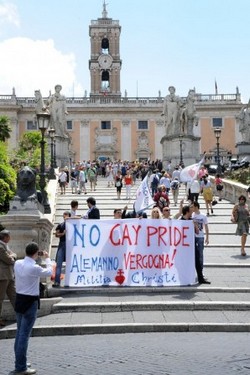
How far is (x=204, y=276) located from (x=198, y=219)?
118 centimetres

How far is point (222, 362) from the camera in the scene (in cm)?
754

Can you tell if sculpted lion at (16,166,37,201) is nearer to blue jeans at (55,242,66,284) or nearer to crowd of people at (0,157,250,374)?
crowd of people at (0,157,250,374)

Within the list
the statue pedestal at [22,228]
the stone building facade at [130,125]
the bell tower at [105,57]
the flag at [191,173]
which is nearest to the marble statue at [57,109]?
the flag at [191,173]

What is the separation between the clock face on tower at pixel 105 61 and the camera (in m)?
77.9

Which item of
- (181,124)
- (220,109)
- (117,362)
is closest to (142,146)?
(220,109)

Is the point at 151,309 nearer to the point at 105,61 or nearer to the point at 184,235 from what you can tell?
the point at 184,235

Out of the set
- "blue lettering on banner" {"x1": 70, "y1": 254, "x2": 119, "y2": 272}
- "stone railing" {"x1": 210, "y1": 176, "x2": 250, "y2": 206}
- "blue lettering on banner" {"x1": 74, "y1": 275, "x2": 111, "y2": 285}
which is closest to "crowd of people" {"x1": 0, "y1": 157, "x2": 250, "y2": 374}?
"blue lettering on banner" {"x1": 70, "y1": 254, "x2": 119, "y2": 272}

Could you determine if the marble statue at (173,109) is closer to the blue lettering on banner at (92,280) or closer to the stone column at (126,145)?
the blue lettering on banner at (92,280)

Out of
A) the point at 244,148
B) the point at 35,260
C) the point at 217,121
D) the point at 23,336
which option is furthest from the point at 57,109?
the point at 217,121

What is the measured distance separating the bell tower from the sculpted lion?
65.2 metres

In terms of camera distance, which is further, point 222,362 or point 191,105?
point 191,105

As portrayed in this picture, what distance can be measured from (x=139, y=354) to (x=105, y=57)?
238ft

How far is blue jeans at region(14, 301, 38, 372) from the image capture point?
7.30m

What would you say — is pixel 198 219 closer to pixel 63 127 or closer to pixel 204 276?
pixel 204 276
